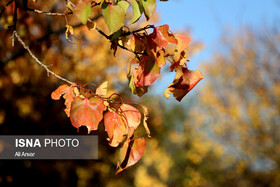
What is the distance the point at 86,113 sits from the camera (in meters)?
0.90

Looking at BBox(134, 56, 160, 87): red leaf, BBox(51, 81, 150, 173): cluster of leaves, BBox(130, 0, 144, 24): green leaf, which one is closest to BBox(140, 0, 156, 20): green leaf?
BBox(130, 0, 144, 24): green leaf

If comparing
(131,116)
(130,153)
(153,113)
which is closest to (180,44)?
(131,116)

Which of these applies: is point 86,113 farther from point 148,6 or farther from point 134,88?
point 148,6

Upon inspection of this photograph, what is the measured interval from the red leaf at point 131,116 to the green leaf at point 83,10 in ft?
1.08

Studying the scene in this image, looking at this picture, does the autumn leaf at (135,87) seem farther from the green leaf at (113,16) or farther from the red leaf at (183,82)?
the green leaf at (113,16)

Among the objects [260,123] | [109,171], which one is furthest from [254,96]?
[109,171]

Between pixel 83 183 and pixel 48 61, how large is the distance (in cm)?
256

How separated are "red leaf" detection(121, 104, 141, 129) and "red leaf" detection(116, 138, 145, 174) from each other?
6 centimetres

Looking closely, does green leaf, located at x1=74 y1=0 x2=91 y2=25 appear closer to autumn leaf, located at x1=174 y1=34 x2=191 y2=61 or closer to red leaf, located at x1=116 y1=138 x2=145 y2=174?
autumn leaf, located at x1=174 y1=34 x2=191 y2=61

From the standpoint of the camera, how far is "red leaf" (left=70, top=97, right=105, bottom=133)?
893 millimetres

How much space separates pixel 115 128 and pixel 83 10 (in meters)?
0.38

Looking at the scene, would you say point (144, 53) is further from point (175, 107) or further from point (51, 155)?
point (175, 107)

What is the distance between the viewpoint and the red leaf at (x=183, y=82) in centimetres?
94

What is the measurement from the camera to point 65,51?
379 cm
